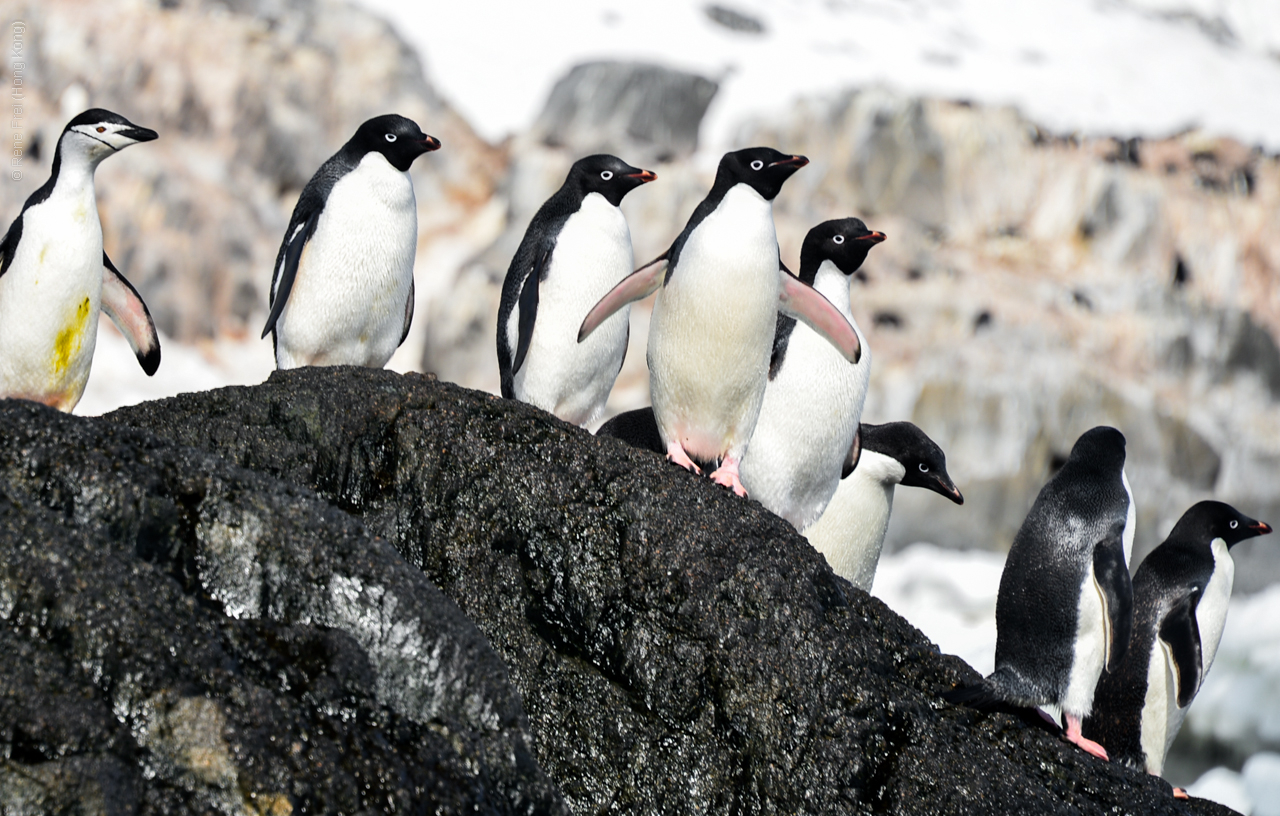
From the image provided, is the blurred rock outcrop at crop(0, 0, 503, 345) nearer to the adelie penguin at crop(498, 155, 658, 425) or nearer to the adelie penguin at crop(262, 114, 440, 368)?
the adelie penguin at crop(262, 114, 440, 368)

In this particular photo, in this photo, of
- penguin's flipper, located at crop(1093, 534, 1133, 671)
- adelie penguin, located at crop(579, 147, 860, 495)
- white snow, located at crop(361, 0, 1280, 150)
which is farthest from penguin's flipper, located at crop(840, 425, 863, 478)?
white snow, located at crop(361, 0, 1280, 150)

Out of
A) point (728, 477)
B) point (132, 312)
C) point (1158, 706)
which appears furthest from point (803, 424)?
point (132, 312)

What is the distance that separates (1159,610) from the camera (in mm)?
5273

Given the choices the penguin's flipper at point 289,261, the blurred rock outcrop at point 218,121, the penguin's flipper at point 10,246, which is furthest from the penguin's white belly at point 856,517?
the blurred rock outcrop at point 218,121

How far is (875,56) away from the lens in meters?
17.3

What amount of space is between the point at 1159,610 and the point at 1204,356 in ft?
32.3

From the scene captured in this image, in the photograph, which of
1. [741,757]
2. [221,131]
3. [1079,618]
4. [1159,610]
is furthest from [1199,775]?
[221,131]

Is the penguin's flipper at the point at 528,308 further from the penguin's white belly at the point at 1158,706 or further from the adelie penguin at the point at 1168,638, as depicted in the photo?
the penguin's white belly at the point at 1158,706

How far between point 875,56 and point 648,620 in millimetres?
15389

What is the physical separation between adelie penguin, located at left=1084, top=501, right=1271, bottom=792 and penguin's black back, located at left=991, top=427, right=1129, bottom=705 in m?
0.87

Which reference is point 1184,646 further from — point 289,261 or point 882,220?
point 882,220

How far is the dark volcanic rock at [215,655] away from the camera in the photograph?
1980mm

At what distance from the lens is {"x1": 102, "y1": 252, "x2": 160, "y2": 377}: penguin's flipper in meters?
4.77

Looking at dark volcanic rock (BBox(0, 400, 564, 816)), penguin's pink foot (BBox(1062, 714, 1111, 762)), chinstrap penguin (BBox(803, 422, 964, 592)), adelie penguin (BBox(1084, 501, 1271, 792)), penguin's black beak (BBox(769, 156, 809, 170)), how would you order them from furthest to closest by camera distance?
chinstrap penguin (BBox(803, 422, 964, 592))
adelie penguin (BBox(1084, 501, 1271, 792))
penguin's black beak (BBox(769, 156, 809, 170))
penguin's pink foot (BBox(1062, 714, 1111, 762))
dark volcanic rock (BBox(0, 400, 564, 816))
